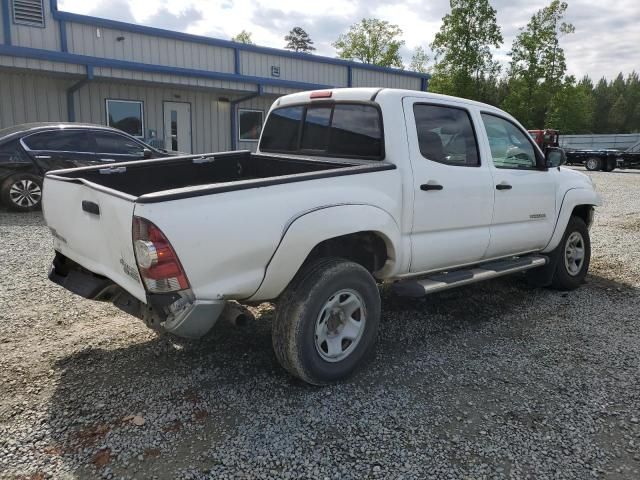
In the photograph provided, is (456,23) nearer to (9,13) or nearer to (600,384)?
(9,13)

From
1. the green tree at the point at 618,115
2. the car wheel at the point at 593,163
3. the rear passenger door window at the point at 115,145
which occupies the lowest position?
the car wheel at the point at 593,163

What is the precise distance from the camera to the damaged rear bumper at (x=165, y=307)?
2.92 metres

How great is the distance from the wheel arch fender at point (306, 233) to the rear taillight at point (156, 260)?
548mm

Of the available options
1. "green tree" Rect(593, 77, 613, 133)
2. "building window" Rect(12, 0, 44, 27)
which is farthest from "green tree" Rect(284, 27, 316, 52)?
"building window" Rect(12, 0, 44, 27)

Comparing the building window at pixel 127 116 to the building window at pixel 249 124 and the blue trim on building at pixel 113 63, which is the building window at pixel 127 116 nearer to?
the blue trim on building at pixel 113 63

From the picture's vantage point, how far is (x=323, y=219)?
3.33 metres

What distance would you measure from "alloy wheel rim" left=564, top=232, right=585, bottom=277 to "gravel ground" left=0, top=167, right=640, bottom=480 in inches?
32.3

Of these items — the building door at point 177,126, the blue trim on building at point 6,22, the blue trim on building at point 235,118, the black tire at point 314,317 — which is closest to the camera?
the black tire at point 314,317

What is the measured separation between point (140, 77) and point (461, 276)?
40.9 feet

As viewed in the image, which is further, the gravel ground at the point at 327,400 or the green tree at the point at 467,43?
the green tree at the point at 467,43

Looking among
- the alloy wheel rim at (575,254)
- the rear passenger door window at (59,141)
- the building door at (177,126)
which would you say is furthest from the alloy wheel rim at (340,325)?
the building door at (177,126)

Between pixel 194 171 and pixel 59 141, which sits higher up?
pixel 59 141

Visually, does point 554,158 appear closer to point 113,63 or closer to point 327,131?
point 327,131

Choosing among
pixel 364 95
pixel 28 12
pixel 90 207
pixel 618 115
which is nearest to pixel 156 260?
pixel 90 207
